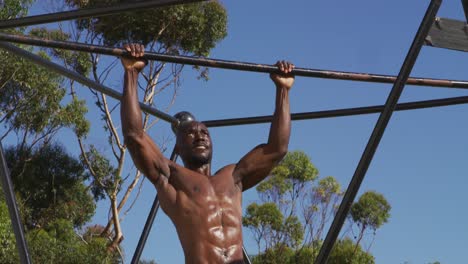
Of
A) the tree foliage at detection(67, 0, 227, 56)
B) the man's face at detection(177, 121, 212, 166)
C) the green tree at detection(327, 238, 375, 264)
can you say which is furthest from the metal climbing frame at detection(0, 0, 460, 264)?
the green tree at detection(327, 238, 375, 264)

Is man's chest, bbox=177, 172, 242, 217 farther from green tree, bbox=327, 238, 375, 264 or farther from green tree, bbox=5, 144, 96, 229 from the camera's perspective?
green tree, bbox=327, 238, 375, 264

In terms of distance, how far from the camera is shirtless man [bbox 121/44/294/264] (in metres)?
4.07

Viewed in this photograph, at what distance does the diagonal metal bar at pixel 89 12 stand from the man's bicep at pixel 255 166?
3.33ft

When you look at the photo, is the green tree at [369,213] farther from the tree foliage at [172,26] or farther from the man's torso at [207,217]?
the man's torso at [207,217]

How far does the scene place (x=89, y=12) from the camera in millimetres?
4012

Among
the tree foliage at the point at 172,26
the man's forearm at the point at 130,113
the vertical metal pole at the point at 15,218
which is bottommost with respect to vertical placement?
the vertical metal pole at the point at 15,218

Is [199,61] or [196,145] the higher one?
[199,61]

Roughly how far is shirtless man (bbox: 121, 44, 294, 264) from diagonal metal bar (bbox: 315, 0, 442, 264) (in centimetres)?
63

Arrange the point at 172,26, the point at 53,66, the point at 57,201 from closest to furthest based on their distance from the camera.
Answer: the point at 53,66 < the point at 172,26 < the point at 57,201

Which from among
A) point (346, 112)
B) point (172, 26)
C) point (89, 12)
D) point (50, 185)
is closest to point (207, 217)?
point (89, 12)

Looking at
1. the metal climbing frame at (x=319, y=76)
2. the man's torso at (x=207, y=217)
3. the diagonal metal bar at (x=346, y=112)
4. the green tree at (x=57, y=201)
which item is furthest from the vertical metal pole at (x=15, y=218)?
the green tree at (x=57, y=201)

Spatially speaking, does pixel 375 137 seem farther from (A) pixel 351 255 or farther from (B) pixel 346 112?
(A) pixel 351 255

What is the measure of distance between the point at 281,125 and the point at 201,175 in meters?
0.49

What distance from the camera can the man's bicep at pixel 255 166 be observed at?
14.4ft
